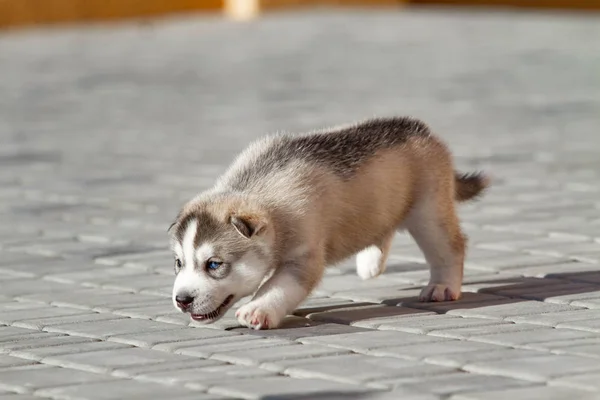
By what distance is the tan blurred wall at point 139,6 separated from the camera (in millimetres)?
21906

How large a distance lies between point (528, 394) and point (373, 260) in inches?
86.0

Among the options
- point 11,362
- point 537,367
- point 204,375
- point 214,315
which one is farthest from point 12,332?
point 537,367

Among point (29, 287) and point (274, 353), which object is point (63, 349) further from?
point (29, 287)

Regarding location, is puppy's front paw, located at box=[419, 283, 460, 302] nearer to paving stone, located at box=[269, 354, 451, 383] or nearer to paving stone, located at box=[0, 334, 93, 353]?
paving stone, located at box=[269, 354, 451, 383]

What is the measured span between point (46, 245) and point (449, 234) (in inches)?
102

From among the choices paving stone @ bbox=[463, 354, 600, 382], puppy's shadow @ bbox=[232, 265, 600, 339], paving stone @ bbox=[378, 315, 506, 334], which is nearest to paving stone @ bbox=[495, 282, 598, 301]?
puppy's shadow @ bbox=[232, 265, 600, 339]

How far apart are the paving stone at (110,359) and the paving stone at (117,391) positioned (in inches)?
8.6

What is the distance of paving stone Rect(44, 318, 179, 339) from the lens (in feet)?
18.4

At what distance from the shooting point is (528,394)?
439 centimetres

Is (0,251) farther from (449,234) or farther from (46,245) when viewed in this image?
(449,234)

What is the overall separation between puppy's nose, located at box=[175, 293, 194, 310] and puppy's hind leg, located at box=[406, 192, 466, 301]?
1178 mm

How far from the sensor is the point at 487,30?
2125 centimetres

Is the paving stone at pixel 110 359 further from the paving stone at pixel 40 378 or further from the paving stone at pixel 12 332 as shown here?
the paving stone at pixel 12 332

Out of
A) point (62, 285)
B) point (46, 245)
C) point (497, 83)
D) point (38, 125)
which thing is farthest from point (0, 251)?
point (497, 83)
